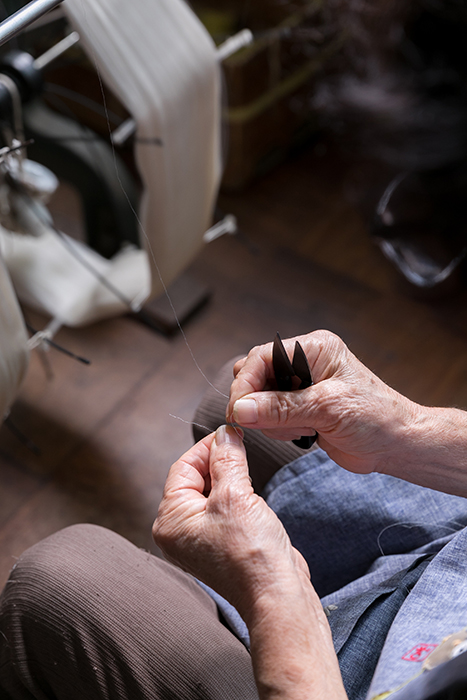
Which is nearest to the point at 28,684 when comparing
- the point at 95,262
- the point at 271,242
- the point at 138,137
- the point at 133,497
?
the point at 133,497

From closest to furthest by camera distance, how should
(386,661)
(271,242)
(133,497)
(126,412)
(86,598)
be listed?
(386,661) → (86,598) → (133,497) → (126,412) → (271,242)

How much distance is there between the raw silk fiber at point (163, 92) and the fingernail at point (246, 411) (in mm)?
506

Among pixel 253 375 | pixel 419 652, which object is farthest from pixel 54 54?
pixel 419 652

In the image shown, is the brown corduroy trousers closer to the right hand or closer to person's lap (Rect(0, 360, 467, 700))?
person's lap (Rect(0, 360, 467, 700))

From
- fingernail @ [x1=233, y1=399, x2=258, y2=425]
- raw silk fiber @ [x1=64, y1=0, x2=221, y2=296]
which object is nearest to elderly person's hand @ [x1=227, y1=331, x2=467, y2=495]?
fingernail @ [x1=233, y1=399, x2=258, y2=425]

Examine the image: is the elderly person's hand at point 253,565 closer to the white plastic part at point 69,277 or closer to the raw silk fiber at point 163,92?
the raw silk fiber at point 163,92

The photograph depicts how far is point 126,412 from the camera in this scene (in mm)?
1410

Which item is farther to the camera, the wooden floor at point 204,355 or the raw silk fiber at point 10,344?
the wooden floor at point 204,355

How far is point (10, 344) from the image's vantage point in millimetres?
933

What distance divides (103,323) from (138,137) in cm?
63

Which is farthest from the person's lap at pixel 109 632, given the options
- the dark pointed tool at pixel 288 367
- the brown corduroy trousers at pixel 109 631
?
the dark pointed tool at pixel 288 367

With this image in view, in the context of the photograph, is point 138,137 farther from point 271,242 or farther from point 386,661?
point 386,661

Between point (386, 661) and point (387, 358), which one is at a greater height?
point (386, 661)

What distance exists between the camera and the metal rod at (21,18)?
26.3 inches
